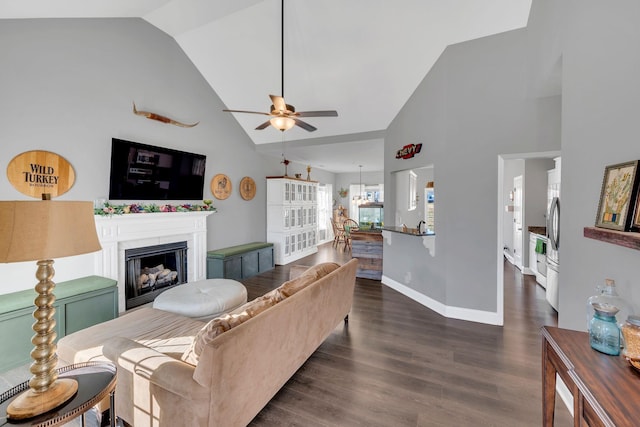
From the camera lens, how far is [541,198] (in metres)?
5.12

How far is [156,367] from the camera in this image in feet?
4.68

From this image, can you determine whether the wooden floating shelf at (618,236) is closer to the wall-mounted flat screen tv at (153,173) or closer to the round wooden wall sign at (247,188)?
the wall-mounted flat screen tv at (153,173)

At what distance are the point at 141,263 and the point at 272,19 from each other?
12.8 feet

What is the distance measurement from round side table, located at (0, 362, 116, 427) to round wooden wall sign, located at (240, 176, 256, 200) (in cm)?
446

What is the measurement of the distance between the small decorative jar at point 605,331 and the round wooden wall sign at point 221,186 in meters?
5.07

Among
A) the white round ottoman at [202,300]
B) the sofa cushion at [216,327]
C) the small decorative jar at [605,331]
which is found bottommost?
the white round ottoman at [202,300]

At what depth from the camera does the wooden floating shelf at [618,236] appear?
99 centimetres

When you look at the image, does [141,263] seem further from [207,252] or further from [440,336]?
[440,336]

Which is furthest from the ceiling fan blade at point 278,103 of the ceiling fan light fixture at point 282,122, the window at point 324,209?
the window at point 324,209

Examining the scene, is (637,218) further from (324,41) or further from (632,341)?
(324,41)

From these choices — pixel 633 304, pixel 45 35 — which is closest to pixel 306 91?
pixel 45 35

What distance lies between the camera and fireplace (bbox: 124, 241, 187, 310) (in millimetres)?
3746

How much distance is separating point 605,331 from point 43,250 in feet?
7.84

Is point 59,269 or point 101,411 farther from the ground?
point 59,269
